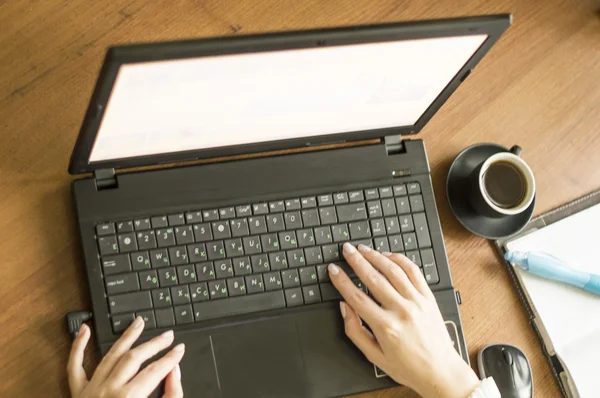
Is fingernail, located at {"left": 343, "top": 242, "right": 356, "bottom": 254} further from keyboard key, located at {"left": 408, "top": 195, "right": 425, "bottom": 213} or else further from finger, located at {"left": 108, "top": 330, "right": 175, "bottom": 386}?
finger, located at {"left": 108, "top": 330, "right": 175, "bottom": 386}

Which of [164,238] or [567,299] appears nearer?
[164,238]

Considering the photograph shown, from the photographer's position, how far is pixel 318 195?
783mm

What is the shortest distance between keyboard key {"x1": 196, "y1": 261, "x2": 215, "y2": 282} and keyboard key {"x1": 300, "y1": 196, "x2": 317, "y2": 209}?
0.13 m

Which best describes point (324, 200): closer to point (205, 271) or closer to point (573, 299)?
point (205, 271)

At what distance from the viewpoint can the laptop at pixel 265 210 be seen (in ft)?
2.18

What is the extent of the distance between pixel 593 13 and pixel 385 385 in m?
0.63

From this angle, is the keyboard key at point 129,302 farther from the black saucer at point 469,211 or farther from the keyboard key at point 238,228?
the black saucer at point 469,211

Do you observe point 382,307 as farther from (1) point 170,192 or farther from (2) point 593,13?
(2) point 593,13

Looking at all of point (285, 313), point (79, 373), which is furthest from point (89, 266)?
point (285, 313)

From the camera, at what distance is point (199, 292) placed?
728 mm

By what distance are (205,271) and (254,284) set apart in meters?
0.06

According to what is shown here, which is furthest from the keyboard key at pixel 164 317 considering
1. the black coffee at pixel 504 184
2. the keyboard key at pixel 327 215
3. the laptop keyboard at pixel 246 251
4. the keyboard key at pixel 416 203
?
the black coffee at pixel 504 184

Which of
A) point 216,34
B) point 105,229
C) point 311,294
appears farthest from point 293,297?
point 216,34

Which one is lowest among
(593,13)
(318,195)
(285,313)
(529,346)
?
(529,346)
